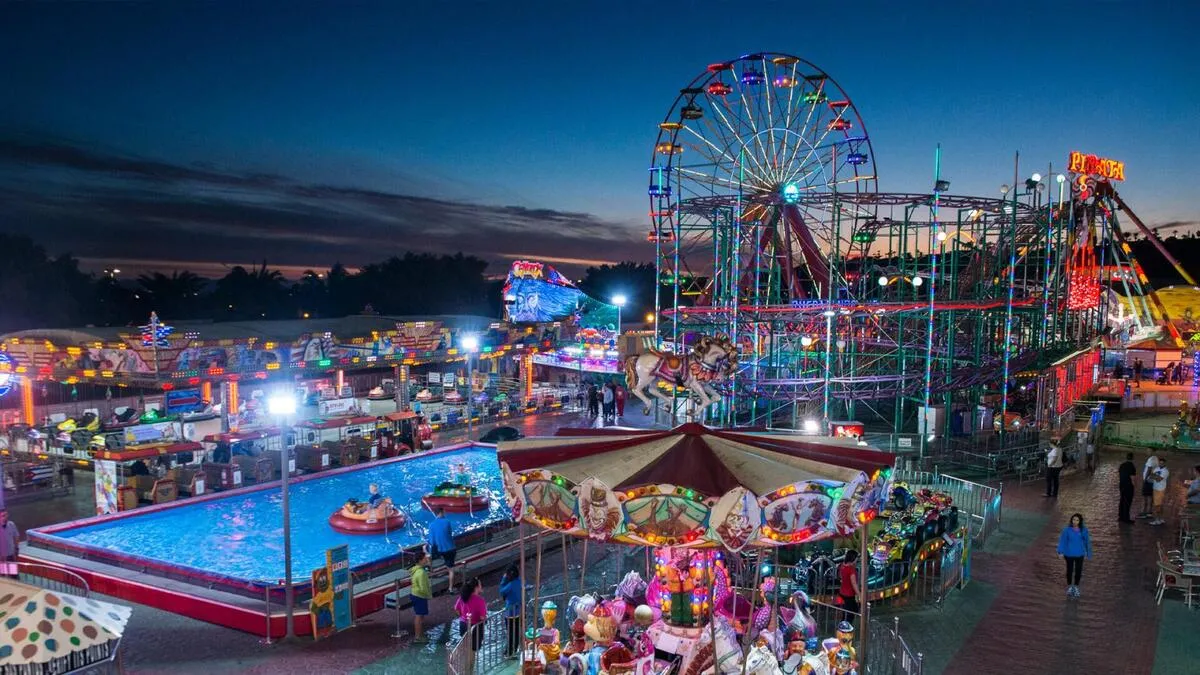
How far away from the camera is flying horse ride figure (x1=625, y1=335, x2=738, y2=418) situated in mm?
6914

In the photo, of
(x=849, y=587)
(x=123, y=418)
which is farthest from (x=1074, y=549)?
(x=123, y=418)

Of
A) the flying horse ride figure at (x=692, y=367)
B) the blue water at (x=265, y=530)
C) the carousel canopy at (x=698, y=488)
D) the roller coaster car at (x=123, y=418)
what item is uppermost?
the flying horse ride figure at (x=692, y=367)

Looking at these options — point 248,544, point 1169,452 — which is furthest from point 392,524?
point 1169,452

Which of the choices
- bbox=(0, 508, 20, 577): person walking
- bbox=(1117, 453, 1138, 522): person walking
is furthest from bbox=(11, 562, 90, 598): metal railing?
bbox=(1117, 453, 1138, 522): person walking

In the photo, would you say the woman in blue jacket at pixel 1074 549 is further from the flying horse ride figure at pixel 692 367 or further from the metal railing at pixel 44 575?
the metal railing at pixel 44 575

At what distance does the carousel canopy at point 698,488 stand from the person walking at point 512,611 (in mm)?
3270

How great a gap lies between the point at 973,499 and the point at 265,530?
12185 mm

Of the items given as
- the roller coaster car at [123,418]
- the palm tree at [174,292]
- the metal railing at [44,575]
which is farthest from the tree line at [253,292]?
the metal railing at [44,575]

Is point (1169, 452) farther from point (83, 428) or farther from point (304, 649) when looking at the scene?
point (83, 428)

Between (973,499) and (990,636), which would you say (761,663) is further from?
(973,499)

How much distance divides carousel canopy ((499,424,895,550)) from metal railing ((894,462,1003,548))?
7.32 metres

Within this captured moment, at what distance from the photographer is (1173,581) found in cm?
1075

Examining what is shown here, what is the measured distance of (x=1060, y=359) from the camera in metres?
26.2

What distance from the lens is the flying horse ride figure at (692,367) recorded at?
6914 millimetres
